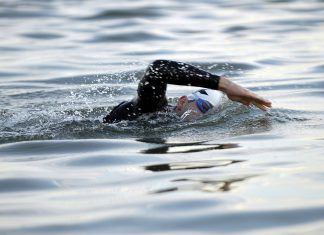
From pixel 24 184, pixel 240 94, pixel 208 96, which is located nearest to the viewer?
pixel 24 184

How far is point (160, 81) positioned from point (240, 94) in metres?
0.71

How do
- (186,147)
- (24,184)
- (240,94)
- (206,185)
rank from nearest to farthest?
(206,185) < (24,184) < (186,147) < (240,94)

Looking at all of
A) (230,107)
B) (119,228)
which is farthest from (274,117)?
(119,228)

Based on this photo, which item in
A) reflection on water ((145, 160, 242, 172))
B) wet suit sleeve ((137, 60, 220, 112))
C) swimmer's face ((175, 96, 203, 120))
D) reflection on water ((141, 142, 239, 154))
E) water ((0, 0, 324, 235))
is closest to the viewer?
water ((0, 0, 324, 235))

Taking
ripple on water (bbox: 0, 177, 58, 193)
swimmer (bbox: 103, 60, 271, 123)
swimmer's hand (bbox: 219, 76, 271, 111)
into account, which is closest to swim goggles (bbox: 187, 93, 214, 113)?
swimmer (bbox: 103, 60, 271, 123)

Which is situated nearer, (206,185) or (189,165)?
(206,185)

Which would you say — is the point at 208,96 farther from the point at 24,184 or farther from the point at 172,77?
the point at 24,184

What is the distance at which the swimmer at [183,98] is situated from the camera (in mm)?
7262

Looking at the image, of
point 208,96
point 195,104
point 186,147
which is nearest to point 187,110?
point 195,104

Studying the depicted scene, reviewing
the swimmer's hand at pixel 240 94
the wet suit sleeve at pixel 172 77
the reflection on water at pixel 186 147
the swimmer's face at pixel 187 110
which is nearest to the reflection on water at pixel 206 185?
the reflection on water at pixel 186 147

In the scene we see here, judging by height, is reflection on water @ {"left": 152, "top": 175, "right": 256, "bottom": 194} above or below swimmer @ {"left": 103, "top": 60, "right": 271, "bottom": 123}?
below

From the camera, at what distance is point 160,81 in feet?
24.3

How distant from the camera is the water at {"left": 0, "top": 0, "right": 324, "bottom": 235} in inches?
202

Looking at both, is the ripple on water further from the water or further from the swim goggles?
the swim goggles
